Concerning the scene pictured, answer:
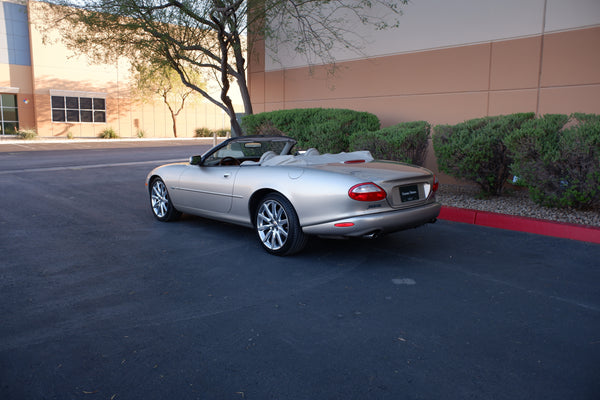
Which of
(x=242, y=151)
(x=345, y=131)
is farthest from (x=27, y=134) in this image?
(x=242, y=151)

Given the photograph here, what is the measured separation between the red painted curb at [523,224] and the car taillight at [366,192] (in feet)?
9.52

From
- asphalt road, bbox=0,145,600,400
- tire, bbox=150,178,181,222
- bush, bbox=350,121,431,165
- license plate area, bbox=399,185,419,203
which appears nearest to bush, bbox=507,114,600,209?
asphalt road, bbox=0,145,600,400

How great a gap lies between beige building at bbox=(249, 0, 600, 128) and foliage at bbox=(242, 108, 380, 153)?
1282 mm

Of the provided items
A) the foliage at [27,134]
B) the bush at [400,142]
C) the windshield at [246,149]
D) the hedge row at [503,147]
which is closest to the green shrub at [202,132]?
the foliage at [27,134]

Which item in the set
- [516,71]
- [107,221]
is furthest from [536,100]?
[107,221]

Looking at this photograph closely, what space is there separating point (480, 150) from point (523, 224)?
1.47 meters

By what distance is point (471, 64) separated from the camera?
991 centimetres

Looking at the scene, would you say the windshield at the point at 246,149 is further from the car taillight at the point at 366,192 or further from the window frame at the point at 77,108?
the window frame at the point at 77,108

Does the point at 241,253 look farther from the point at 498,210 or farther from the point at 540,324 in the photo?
the point at 498,210

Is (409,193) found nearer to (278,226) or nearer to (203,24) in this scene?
(278,226)

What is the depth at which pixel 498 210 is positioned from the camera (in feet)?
24.4

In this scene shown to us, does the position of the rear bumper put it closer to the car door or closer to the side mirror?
the car door

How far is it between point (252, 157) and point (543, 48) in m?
6.06

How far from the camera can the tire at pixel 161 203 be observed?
23.4 ft
